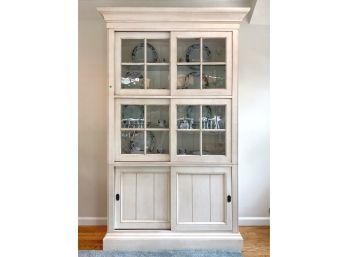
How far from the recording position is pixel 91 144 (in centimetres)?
343

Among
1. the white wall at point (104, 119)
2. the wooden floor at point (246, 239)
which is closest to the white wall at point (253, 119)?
the white wall at point (104, 119)

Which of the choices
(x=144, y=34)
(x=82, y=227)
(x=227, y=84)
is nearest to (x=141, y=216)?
(x=82, y=227)

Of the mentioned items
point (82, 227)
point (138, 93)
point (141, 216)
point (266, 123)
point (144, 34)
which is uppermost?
point (144, 34)

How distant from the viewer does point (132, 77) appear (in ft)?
9.24

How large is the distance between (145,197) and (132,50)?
1220 mm

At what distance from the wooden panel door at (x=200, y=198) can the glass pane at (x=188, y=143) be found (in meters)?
0.14

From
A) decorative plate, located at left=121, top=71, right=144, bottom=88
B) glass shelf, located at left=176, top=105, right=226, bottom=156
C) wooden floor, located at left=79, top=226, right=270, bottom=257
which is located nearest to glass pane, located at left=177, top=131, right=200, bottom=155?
glass shelf, located at left=176, top=105, right=226, bottom=156

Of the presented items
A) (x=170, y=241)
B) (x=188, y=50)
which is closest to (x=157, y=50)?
(x=188, y=50)

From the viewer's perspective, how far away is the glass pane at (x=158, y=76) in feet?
9.25

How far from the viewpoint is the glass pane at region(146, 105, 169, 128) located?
2820 mm

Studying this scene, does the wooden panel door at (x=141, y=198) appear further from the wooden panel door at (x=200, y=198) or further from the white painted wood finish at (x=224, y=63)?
the white painted wood finish at (x=224, y=63)

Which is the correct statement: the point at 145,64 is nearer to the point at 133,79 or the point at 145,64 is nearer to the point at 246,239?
the point at 133,79
